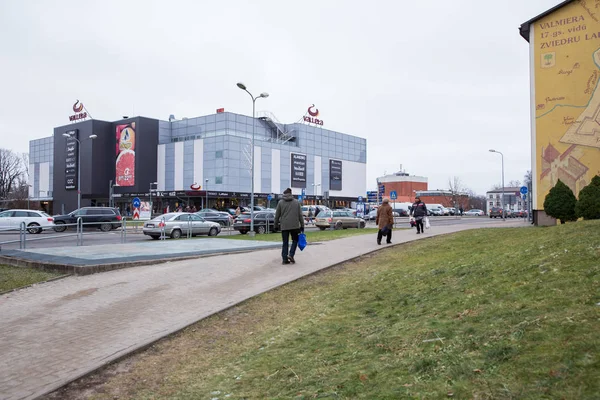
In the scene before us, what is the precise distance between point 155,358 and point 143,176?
70.4 meters

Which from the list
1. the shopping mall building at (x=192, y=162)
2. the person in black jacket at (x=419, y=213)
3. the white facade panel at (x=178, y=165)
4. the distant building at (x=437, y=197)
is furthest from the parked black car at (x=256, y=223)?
the distant building at (x=437, y=197)

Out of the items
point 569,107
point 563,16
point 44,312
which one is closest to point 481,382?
point 44,312

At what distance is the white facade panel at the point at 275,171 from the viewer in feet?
234

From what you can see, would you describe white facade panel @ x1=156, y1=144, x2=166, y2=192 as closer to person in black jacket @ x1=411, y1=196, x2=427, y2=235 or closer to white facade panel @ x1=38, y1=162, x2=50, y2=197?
white facade panel @ x1=38, y1=162, x2=50, y2=197

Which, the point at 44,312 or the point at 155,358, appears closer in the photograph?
the point at 155,358

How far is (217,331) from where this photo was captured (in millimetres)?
6113

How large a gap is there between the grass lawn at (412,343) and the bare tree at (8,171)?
3725 inches

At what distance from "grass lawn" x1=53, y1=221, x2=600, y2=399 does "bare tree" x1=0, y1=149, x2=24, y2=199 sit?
9461cm

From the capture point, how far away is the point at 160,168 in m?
72.6

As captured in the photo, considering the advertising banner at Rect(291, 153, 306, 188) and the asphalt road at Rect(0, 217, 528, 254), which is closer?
the asphalt road at Rect(0, 217, 528, 254)

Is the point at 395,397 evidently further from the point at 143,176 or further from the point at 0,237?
the point at 143,176

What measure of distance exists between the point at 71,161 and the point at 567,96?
246ft

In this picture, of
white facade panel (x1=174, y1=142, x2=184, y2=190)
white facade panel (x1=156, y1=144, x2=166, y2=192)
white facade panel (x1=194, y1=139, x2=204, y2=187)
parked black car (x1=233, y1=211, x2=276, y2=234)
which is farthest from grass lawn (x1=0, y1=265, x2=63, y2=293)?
white facade panel (x1=156, y1=144, x2=166, y2=192)

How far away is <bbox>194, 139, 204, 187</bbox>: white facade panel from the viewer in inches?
2616
